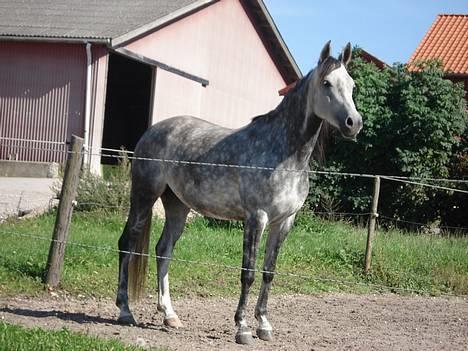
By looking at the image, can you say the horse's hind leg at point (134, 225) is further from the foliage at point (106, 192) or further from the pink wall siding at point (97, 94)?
the pink wall siding at point (97, 94)

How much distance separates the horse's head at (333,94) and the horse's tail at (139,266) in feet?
7.30

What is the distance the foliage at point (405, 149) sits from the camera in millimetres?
18078

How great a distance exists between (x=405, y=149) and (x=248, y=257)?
12.0 metres

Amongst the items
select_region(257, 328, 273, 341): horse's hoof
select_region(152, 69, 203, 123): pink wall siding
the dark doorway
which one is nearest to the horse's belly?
select_region(257, 328, 273, 341): horse's hoof

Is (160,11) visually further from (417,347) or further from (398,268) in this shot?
(417,347)

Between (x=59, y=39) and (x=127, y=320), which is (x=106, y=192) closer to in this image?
(x=127, y=320)

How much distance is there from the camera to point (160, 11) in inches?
863

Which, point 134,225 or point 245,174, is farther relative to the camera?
point 134,225

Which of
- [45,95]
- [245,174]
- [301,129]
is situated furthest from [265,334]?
[45,95]

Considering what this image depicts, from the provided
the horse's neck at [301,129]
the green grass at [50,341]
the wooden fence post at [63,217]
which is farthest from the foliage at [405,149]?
the green grass at [50,341]

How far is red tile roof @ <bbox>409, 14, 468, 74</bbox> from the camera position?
1282 inches

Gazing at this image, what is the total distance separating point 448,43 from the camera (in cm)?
3444

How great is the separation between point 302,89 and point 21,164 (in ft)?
45.8

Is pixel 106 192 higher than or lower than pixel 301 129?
lower
